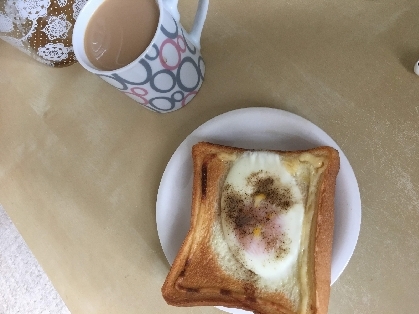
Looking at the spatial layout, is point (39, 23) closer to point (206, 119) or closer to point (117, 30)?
point (117, 30)

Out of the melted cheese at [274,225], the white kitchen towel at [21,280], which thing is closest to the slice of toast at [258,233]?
the melted cheese at [274,225]

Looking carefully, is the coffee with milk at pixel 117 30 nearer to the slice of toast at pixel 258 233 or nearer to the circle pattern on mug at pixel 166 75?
the circle pattern on mug at pixel 166 75

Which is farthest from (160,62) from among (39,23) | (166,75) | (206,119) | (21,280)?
(21,280)

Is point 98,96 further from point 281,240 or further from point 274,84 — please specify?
point 281,240

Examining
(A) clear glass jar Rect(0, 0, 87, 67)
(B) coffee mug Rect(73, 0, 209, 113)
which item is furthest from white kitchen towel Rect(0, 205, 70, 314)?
(B) coffee mug Rect(73, 0, 209, 113)

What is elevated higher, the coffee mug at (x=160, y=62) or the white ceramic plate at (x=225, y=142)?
the coffee mug at (x=160, y=62)

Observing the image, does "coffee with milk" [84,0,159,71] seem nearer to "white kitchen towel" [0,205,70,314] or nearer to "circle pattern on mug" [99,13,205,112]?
"circle pattern on mug" [99,13,205,112]
